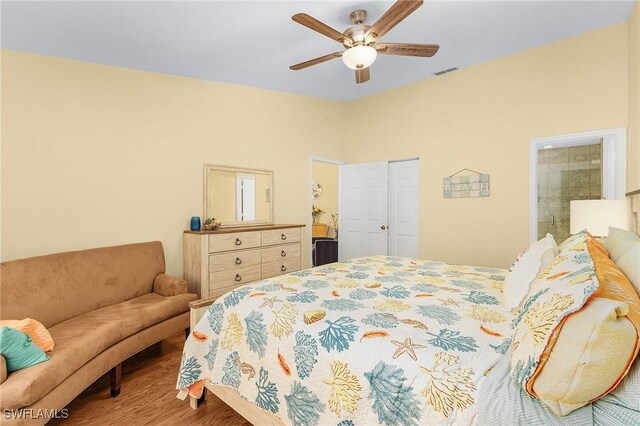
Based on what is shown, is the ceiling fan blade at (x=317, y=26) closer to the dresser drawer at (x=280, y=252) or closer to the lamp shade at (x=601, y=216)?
the lamp shade at (x=601, y=216)

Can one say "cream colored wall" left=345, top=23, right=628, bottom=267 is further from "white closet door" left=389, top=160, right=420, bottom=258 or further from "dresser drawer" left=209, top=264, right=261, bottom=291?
"dresser drawer" left=209, top=264, right=261, bottom=291

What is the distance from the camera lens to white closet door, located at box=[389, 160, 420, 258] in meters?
4.40

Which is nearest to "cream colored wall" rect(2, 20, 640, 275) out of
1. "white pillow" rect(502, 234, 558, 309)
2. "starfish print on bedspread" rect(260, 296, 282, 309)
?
"white pillow" rect(502, 234, 558, 309)

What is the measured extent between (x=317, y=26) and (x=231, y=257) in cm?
238

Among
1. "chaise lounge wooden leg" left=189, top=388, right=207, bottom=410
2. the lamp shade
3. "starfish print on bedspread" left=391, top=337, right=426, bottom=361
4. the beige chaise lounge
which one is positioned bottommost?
"chaise lounge wooden leg" left=189, top=388, right=207, bottom=410

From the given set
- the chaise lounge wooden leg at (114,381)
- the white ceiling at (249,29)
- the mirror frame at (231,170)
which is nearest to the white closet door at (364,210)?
the mirror frame at (231,170)

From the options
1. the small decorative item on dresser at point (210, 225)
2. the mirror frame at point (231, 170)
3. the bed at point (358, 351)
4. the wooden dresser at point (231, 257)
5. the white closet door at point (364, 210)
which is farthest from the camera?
the white closet door at point (364, 210)

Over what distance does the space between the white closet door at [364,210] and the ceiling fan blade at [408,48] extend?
2303 mm

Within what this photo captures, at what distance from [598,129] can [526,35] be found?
1126 millimetres

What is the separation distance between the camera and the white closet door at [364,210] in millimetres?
4719

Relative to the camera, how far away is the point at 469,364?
1.08 metres

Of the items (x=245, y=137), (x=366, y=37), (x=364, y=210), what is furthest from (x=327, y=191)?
(x=366, y=37)

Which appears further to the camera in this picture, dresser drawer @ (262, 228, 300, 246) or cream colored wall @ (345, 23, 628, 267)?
dresser drawer @ (262, 228, 300, 246)

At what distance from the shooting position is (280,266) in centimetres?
396
